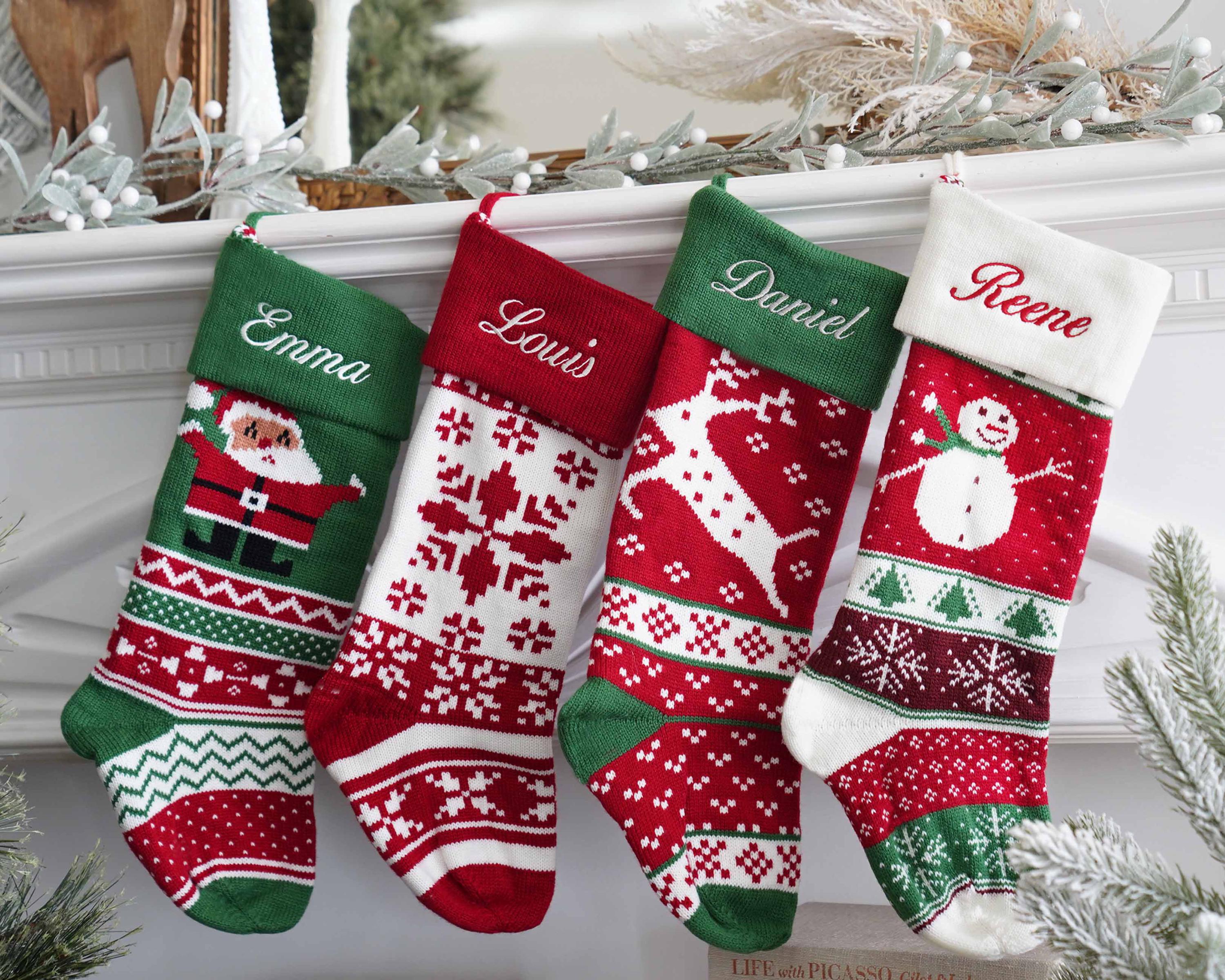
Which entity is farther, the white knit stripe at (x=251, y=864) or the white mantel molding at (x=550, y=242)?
the white knit stripe at (x=251, y=864)

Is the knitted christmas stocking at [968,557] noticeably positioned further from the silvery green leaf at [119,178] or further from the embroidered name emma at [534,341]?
the silvery green leaf at [119,178]

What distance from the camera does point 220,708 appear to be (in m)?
1.12

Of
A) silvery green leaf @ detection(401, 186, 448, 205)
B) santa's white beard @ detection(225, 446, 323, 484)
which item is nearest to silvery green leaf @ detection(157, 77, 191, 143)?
silvery green leaf @ detection(401, 186, 448, 205)

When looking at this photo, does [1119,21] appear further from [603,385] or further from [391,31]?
[391,31]

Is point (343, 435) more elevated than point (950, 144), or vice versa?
point (950, 144)

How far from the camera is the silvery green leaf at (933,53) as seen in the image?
103 centimetres

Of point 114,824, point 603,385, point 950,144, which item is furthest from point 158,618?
point 950,144

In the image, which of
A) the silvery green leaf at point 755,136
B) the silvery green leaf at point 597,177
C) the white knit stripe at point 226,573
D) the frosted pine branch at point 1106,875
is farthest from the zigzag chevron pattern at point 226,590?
the frosted pine branch at point 1106,875

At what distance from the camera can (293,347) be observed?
1.09 m

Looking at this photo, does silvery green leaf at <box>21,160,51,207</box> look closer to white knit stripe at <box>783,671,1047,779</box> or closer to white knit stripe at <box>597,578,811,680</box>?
white knit stripe at <box>597,578,811,680</box>

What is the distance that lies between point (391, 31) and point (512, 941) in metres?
1.19

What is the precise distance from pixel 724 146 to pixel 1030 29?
13.9 inches

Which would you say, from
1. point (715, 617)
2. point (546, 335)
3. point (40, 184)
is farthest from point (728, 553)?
point (40, 184)

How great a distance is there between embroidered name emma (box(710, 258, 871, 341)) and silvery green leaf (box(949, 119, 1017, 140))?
0.77 ft
